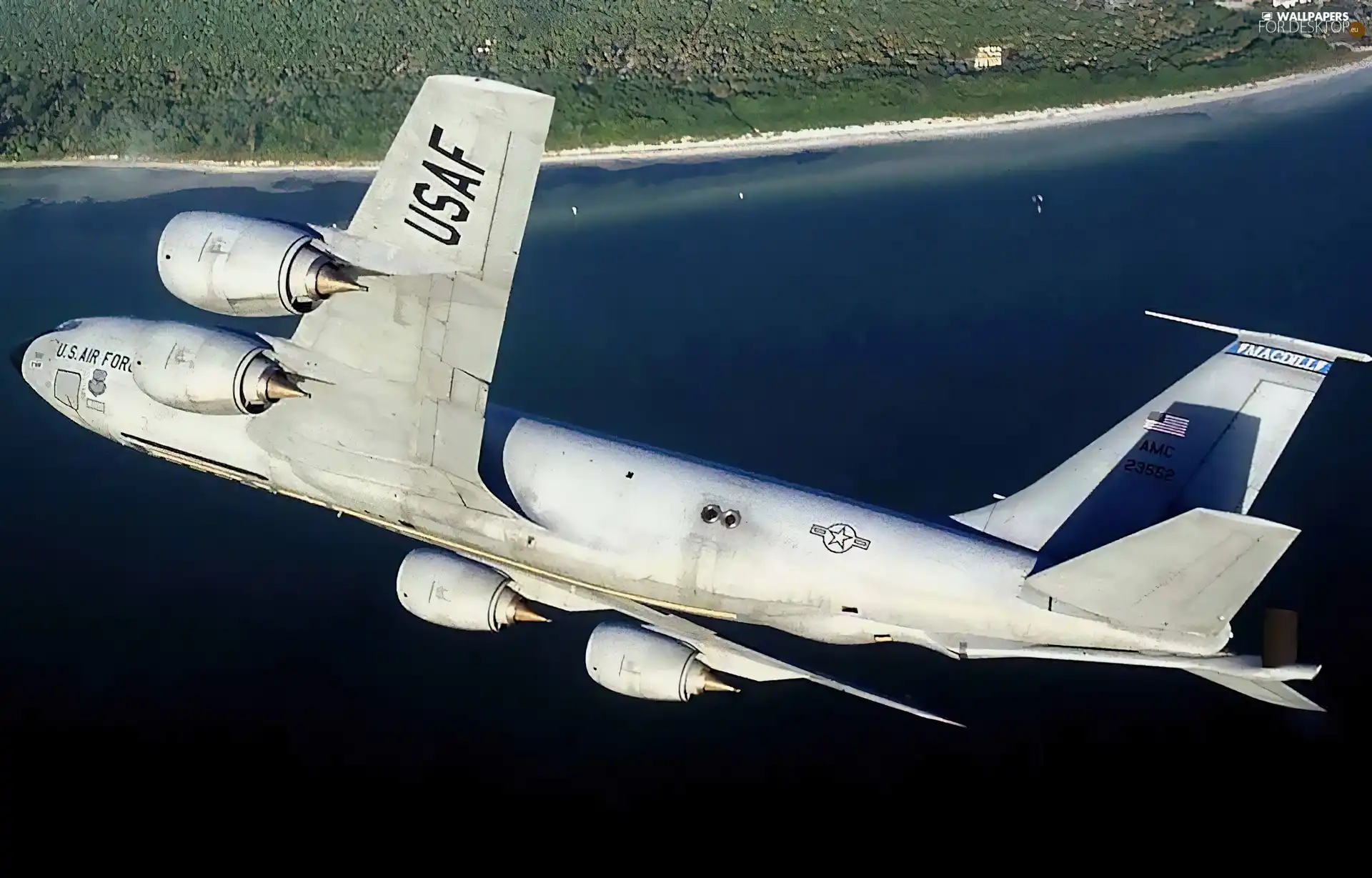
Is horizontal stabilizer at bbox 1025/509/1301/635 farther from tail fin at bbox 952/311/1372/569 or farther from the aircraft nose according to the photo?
the aircraft nose

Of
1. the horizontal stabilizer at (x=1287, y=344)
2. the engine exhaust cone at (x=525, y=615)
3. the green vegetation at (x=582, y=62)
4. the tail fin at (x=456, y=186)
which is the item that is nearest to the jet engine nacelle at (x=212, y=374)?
the tail fin at (x=456, y=186)

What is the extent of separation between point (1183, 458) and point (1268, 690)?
4632mm

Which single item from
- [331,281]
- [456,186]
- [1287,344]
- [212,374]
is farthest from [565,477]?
[1287,344]

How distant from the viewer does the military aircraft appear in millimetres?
19391

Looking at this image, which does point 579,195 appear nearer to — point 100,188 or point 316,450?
point 100,188

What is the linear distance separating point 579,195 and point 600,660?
126 ft

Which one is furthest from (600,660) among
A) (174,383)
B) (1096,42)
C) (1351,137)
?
(1096,42)

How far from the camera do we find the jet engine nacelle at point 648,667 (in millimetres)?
22234

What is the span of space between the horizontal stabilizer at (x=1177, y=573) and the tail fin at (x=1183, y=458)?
4.97 feet

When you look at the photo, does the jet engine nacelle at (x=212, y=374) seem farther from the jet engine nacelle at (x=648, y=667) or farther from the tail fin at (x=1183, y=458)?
the tail fin at (x=1183, y=458)

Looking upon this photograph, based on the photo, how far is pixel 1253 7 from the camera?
76.1 meters

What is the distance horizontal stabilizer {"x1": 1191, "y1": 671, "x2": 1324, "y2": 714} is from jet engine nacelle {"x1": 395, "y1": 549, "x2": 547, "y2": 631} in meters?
12.3

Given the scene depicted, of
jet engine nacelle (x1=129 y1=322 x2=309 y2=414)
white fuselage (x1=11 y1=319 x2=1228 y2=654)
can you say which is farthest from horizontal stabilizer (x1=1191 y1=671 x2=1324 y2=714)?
jet engine nacelle (x1=129 y1=322 x2=309 y2=414)

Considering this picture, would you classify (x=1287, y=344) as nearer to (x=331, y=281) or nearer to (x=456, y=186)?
(x=456, y=186)
